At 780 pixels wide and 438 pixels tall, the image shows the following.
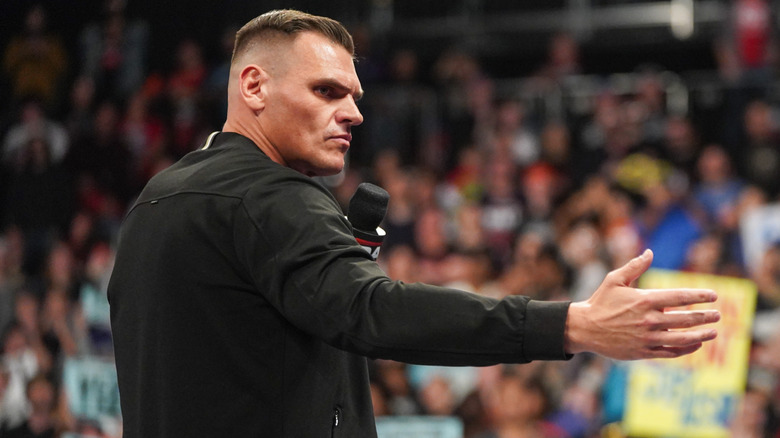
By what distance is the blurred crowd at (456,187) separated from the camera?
6.20 m

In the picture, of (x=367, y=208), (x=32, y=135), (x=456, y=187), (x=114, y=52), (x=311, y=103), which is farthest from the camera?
(x=114, y=52)

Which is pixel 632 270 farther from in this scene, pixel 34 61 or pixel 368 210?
pixel 34 61

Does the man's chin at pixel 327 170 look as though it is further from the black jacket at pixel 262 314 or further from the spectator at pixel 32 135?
the spectator at pixel 32 135

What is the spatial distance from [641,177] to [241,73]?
6525 millimetres

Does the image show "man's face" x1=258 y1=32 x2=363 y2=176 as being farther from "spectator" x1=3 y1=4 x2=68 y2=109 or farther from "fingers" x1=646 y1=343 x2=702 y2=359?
"spectator" x1=3 y1=4 x2=68 y2=109

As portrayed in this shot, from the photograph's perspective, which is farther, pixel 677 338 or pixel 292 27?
pixel 292 27

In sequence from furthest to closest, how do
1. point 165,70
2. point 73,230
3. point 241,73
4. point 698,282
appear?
point 165,70
point 73,230
point 698,282
point 241,73

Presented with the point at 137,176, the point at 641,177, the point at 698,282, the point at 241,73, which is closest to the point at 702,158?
the point at 641,177

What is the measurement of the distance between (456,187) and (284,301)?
7511mm

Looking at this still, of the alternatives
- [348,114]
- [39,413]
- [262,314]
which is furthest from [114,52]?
[262,314]

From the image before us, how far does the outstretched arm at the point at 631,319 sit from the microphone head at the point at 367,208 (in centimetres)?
69

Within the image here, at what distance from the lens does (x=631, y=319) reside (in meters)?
1.66

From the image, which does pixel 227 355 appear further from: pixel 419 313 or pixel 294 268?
pixel 419 313

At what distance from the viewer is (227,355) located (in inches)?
73.0
